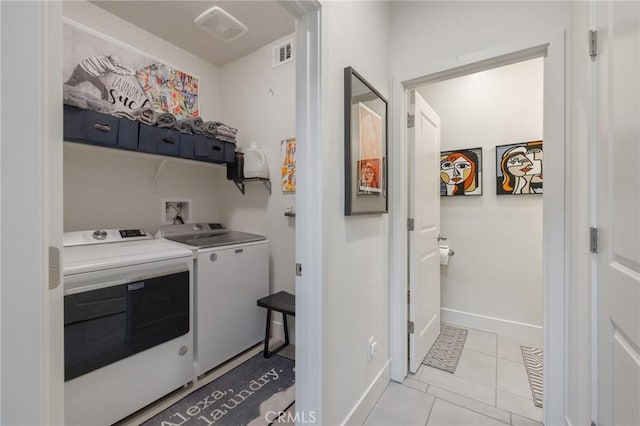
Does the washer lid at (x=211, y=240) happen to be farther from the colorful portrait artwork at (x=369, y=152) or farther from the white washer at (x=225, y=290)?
the colorful portrait artwork at (x=369, y=152)

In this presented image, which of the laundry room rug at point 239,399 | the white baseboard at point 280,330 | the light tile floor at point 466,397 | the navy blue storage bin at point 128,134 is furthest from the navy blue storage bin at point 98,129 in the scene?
the light tile floor at point 466,397

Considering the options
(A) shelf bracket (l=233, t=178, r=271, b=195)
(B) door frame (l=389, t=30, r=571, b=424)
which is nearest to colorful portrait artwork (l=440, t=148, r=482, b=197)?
(B) door frame (l=389, t=30, r=571, b=424)

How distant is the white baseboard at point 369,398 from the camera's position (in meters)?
1.45

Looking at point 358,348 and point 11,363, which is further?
point 358,348

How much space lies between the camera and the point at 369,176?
5.10ft

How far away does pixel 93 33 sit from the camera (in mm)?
1969

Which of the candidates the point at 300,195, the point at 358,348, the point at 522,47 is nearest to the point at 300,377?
the point at 358,348

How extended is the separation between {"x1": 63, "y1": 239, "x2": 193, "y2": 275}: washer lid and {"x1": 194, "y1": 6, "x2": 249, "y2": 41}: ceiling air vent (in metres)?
1.70

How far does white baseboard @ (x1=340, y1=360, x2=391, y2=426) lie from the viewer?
4.74 feet

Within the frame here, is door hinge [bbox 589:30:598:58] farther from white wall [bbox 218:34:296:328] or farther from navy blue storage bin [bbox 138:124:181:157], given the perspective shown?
navy blue storage bin [bbox 138:124:181:157]

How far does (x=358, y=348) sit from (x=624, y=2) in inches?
68.2

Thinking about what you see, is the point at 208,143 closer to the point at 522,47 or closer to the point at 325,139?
the point at 325,139

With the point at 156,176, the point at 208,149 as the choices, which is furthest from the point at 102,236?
the point at 208,149

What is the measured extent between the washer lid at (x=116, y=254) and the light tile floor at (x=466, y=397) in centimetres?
153
